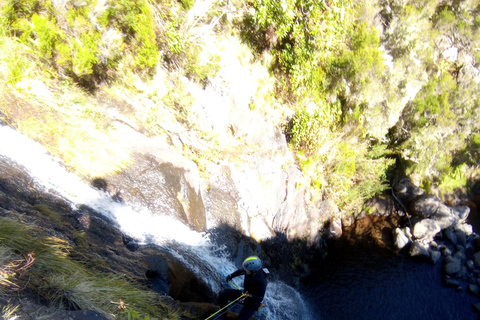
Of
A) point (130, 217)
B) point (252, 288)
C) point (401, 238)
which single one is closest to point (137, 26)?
point (130, 217)

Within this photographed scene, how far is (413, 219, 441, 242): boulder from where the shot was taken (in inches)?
478

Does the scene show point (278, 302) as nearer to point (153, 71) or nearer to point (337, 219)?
point (337, 219)

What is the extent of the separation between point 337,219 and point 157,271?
8.56m

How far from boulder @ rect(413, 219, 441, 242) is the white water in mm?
8031

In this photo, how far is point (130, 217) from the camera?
590cm

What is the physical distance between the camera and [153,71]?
6.38m

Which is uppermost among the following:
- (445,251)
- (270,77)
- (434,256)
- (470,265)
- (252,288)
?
(270,77)

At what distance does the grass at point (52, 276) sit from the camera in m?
2.77

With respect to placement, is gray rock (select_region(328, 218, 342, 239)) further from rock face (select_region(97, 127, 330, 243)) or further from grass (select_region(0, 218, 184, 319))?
grass (select_region(0, 218, 184, 319))

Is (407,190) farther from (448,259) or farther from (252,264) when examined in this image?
(252,264)

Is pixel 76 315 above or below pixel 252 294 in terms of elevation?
above

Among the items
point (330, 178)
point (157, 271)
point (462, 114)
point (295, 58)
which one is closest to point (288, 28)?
point (295, 58)

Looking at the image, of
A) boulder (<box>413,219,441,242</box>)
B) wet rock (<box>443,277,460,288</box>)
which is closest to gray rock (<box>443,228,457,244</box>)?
boulder (<box>413,219,441,242</box>)

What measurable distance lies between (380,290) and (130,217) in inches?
343
